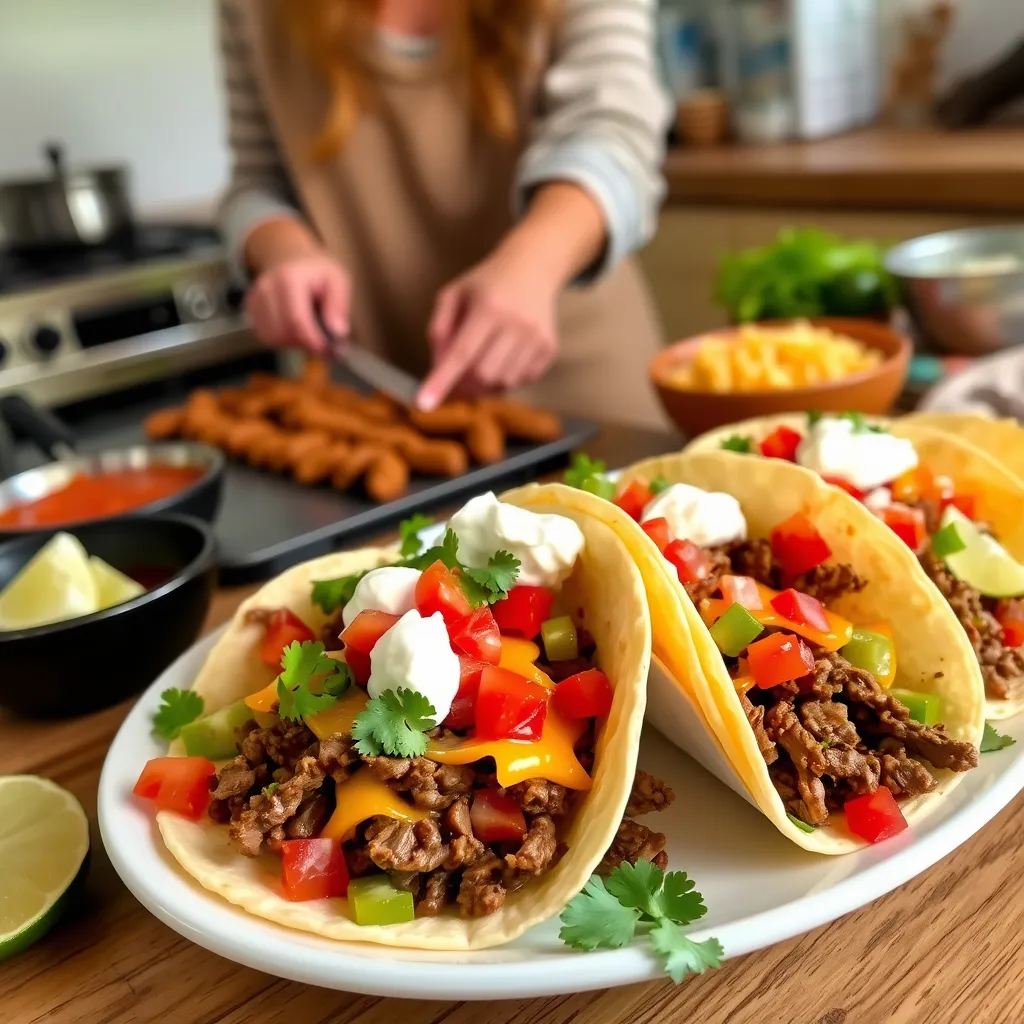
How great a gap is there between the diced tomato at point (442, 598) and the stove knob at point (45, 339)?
8.40 ft

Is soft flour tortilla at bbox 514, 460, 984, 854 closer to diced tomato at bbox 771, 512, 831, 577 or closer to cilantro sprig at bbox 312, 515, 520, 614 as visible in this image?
diced tomato at bbox 771, 512, 831, 577

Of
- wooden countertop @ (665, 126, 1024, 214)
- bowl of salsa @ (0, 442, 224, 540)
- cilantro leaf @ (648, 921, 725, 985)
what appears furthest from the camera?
wooden countertop @ (665, 126, 1024, 214)

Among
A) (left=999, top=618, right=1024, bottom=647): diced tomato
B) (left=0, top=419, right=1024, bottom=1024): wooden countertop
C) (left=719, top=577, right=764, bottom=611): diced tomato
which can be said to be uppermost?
(left=719, top=577, right=764, bottom=611): diced tomato

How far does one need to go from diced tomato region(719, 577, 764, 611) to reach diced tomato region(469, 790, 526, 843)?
30 cm

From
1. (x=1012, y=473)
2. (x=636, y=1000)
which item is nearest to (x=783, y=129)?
(x=1012, y=473)

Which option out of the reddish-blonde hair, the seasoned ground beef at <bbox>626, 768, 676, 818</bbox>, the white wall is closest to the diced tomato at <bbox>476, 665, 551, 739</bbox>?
the seasoned ground beef at <bbox>626, 768, 676, 818</bbox>

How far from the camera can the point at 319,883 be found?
86 cm

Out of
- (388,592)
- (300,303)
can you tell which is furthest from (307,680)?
(300,303)

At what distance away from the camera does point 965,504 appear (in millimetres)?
1291

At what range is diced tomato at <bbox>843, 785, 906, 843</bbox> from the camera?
33.8 inches

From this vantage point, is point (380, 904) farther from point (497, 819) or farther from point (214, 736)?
point (214, 736)

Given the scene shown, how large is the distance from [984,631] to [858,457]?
0.80 feet

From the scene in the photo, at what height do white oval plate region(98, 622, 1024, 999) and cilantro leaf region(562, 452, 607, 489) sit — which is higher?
cilantro leaf region(562, 452, 607, 489)

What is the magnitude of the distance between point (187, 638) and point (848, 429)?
873 millimetres
